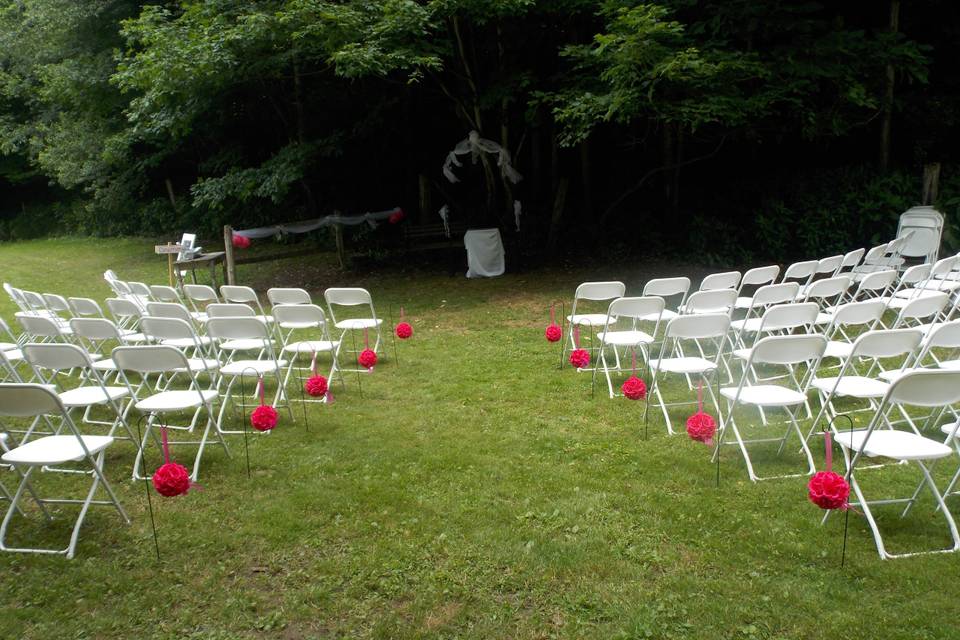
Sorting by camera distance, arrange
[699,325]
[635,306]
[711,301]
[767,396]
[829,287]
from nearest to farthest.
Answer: [767,396]
[699,325]
[635,306]
[711,301]
[829,287]

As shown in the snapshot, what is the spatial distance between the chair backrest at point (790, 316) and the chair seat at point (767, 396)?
2.10 ft

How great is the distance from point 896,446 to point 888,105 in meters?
10.2

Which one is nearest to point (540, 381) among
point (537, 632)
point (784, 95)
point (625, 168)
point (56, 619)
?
point (537, 632)

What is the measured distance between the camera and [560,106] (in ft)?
40.5

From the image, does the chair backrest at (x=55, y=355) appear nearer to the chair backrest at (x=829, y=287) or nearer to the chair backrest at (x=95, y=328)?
the chair backrest at (x=95, y=328)

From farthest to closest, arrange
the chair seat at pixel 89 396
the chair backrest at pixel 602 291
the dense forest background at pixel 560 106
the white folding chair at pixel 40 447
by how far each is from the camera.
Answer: the dense forest background at pixel 560 106
the chair backrest at pixel 602 291
the chair seat at pixel 89 396
the white folding chair at pixel 40 447

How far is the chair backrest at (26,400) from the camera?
3.06 metres

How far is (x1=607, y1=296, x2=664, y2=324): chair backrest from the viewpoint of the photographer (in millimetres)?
5258

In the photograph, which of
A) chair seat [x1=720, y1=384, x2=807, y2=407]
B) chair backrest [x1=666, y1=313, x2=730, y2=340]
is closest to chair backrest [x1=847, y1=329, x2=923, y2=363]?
chair seat [x1=720, y1=384, x2=807, y2=407]

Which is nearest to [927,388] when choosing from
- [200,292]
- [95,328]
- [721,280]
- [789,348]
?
[789,348]

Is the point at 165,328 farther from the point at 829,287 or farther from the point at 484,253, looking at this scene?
the point at 484,253

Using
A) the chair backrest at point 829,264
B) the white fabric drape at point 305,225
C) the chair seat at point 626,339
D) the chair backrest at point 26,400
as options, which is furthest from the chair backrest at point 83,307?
the chair backrest at point 829,264

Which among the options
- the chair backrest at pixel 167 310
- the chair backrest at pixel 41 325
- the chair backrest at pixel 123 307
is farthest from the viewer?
the chair backrest at pixel 123 307

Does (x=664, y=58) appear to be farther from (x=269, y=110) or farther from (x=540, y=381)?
(x=269, y=110)
